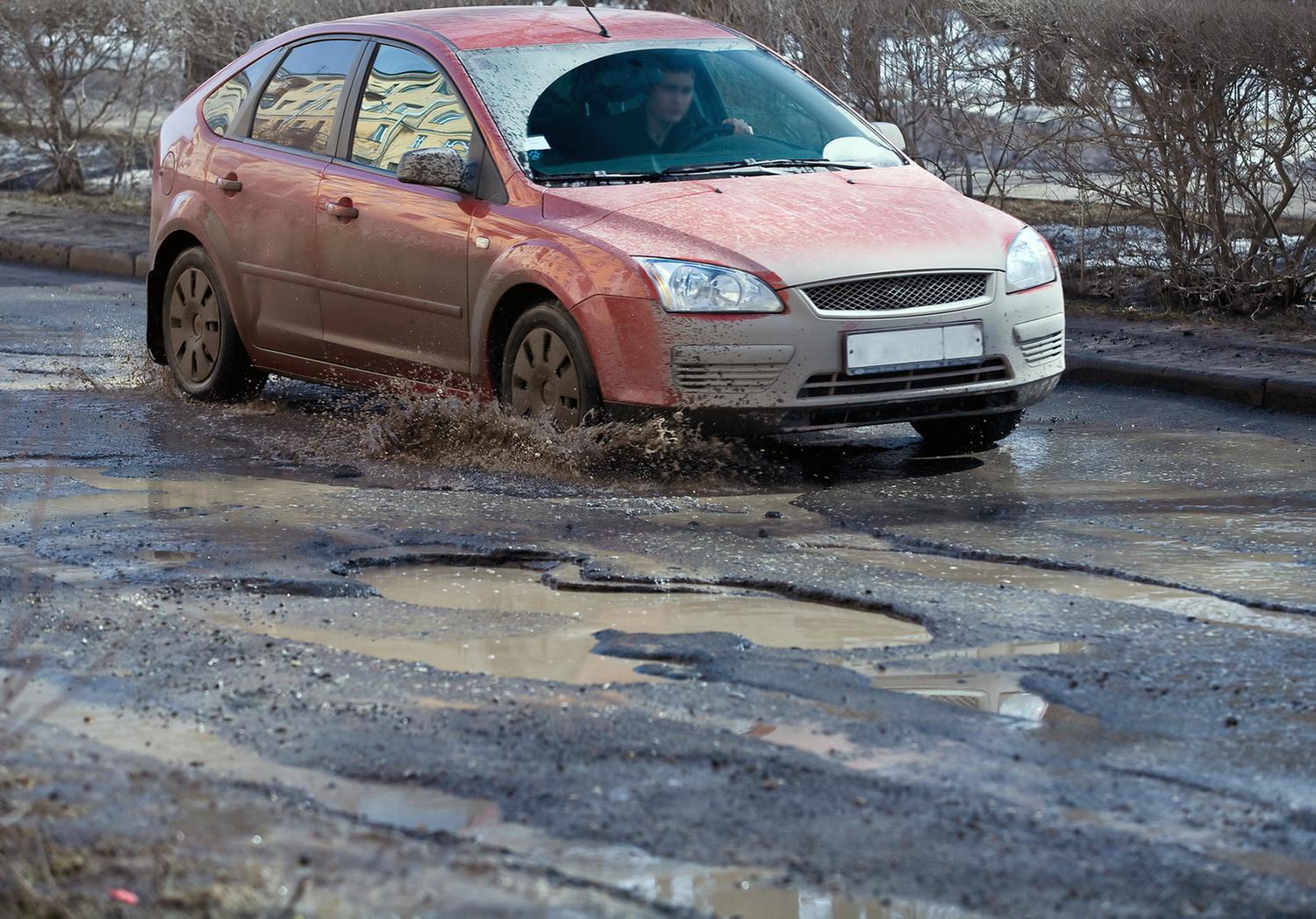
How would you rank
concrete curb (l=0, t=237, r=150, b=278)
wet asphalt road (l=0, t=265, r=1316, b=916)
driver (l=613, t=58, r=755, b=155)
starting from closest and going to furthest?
wet asphalt road (l=0, t=265, r=1316, b=916), driver (l=613, t=58, r=755, b=155), concrete curb (l=0, t=237, r=150, b=278)

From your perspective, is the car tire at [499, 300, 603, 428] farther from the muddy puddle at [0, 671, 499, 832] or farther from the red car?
the muddy puddle at [0, 671, 499, 832]

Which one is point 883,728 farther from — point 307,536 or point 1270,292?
point 1270,292

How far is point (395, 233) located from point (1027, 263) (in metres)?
2.34

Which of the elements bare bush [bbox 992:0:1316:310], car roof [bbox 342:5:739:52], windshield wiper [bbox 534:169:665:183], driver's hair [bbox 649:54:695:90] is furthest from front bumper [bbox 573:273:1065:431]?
bare bush [bbox 992:0:1316:310]

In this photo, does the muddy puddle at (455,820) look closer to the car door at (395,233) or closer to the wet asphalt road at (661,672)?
the wet asphalt road at (661,672)

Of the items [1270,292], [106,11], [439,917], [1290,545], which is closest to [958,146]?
[1270,292]

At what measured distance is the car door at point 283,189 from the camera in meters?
7.99

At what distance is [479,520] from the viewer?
6.18 m

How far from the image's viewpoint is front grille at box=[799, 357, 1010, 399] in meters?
6.64

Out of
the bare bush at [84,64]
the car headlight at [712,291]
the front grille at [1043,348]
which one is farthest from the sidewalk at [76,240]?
the front grille at [1043,348]

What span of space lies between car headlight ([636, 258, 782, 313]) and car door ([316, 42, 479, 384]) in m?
1.01

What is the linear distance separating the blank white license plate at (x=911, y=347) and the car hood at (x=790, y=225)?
21 centimetres

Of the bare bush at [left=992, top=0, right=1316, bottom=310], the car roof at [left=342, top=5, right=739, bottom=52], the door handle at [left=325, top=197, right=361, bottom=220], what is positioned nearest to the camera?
the door handle at [left=325, top=197, right=361, bottom=220]

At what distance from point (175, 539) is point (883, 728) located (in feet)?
8.80
